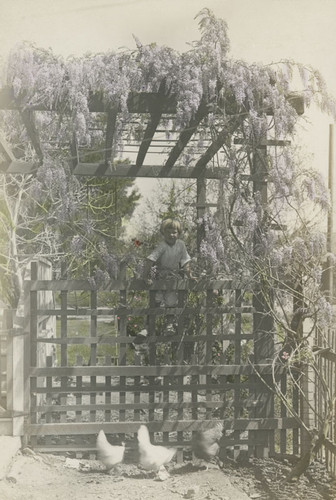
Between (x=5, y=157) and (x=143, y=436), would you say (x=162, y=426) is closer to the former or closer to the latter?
(x=143, y=436)

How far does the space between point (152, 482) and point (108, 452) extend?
1.27 feet

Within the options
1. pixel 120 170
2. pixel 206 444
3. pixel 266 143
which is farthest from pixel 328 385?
pixel 120 170

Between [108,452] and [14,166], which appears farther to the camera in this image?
[14,166]

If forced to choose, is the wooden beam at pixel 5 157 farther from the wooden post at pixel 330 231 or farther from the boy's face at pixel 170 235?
the wooden post at pixel 330 231

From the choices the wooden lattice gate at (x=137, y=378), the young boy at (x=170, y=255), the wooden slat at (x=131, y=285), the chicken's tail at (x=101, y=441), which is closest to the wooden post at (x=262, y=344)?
the wooden lattice gate at (x=137, y=378)

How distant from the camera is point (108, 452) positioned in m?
4.53

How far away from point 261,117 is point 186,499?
9.74 ft

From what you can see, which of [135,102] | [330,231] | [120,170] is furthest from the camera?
[120,170]

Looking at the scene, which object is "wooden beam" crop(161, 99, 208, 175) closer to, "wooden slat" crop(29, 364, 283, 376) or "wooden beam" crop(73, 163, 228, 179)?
"wooden beam" crop(73, 163, 228, 179)

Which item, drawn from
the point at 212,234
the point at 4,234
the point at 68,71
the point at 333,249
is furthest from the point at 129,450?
the point at 4,234

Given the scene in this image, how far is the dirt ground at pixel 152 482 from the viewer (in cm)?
420

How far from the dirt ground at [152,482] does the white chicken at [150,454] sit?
8 cm

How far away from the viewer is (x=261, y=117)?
498 centimetres

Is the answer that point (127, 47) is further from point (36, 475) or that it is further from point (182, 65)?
point (36, 475)
